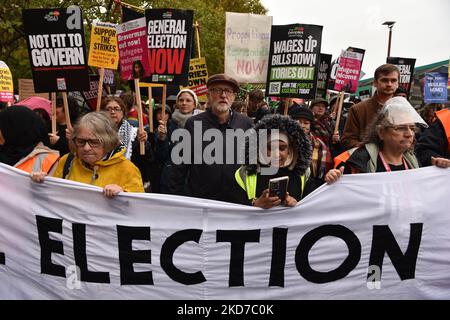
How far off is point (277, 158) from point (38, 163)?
1.64 meters

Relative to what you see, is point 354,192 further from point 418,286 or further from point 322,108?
point 322,108

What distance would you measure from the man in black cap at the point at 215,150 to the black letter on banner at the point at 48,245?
3.44 feet

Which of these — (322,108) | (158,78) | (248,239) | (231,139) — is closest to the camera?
(248,239)

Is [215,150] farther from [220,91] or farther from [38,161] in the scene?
[38,161]

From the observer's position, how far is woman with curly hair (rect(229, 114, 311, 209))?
3.35m

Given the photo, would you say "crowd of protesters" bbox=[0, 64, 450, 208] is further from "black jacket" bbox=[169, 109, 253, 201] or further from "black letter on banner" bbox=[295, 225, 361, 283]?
"black letter on banner" bbox=[295, 225, 361, 283]

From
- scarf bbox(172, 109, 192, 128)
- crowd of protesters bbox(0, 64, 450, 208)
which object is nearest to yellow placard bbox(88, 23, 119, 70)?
scarf bbox(172, 109, 192, 128)

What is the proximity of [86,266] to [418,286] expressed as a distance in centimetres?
217

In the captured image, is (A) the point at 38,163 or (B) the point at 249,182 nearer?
(B) the point at 249,182

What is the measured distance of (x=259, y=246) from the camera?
343 centimetres

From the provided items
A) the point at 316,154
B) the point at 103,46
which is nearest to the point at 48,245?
the point at 316,154

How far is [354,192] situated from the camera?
348cm

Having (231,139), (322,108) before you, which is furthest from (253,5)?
(231,139)

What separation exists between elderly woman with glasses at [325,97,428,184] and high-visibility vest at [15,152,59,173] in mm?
1890
